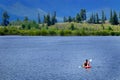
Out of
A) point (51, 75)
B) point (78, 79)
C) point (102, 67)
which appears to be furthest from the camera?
point (102, 67)

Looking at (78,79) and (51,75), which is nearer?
(78,79)

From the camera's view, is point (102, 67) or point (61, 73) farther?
point (102, 67)

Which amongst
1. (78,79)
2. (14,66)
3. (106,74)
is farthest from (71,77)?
(14,66)

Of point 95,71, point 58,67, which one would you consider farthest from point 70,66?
point 95,71

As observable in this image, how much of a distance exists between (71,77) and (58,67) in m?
14.9

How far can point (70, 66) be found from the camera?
8325cm

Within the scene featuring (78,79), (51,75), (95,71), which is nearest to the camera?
(78,79)

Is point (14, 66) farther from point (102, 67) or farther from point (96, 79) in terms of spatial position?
point (96, 79)

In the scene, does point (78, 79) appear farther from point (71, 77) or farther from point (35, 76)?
point (35, 76)

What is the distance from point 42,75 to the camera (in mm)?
69188

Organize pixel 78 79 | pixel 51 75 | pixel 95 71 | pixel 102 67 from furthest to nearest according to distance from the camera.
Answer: pixel 102 67 < pixel 95 71 < pixel 51 75 < pixel 78 79

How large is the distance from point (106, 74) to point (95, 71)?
4791 millimetres

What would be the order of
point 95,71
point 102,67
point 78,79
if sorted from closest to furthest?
point 78,79, point 95,71, point 102,67

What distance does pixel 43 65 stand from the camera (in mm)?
85188
